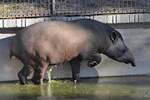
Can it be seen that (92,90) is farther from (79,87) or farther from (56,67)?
(56,67)

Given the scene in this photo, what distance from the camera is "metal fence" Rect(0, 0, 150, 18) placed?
9.32 meters

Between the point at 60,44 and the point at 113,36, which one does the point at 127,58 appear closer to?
the point at 113,36

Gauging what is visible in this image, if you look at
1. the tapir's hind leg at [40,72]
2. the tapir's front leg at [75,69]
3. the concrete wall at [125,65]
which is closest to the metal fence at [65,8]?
the concrete wall at [125,65]

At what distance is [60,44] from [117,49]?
1.19 m

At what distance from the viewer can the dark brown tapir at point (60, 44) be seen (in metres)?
8.42

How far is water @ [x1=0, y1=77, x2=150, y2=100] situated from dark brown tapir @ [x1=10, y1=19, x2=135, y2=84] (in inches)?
11.1

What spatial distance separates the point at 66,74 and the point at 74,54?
0.71 meters

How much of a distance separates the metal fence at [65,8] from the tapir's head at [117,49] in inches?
31.8

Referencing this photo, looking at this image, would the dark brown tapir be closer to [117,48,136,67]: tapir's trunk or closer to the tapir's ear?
the tapir's ear

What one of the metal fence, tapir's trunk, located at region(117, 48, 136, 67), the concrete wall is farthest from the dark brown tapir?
the metal fence

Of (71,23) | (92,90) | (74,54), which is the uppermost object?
(71,23)

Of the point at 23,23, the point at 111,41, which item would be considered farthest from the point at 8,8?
the point at 111,41

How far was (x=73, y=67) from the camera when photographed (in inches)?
349

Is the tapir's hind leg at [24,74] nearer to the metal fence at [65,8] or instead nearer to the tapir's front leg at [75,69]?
the tapir's front leg at [75,69]
